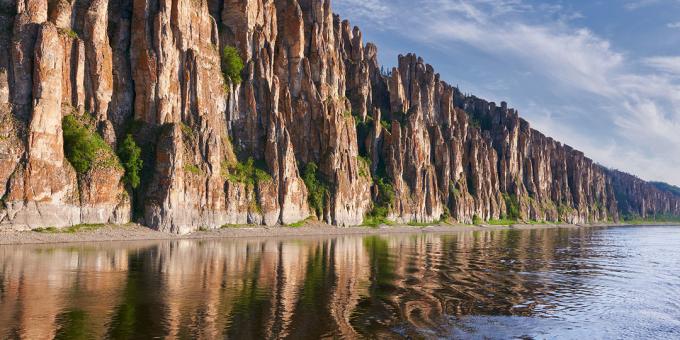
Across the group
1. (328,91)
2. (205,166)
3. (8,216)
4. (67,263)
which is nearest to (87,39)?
(205,166)

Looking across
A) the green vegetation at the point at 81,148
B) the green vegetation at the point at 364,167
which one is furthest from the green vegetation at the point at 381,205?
the green vegetation at the point at 81,148

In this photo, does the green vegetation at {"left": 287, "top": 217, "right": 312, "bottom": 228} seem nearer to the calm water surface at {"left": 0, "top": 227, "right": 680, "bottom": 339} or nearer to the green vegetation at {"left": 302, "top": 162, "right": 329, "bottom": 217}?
the green vegetation at {"left": 302, "top": 162, "right": 329, "bottom": 217}

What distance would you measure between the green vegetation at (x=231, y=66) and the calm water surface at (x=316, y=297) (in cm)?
7726

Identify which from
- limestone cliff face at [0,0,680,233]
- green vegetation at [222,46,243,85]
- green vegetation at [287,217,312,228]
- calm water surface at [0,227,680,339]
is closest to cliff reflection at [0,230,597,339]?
calm water surface at [0,227,680,339]

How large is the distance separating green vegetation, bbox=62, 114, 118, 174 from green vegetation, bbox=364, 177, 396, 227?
8032 centimetres

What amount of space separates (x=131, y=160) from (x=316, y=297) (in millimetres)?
74288

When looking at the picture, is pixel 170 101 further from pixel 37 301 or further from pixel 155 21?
pixel 37 301

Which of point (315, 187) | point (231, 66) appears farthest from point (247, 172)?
point (231, 66)

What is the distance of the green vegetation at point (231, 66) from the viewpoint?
454 feet

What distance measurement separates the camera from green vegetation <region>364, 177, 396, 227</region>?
163137 mm

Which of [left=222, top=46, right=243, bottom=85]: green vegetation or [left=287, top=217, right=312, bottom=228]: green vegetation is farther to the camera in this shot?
[left=222, top=46, right=243, bottom=85]: green vegetation

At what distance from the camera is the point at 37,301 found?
3453 centimetres

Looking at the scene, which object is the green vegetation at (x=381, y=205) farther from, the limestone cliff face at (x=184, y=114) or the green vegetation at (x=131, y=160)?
the green vegetation at (x=131, y=160)

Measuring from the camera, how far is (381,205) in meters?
172
